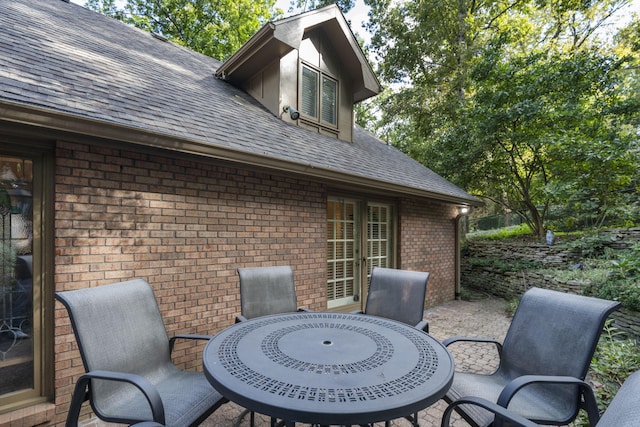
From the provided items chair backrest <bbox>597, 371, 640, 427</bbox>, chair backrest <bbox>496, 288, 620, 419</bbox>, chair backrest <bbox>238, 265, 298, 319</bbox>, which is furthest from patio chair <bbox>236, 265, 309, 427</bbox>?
chair backrest <bbox>597, 371, 640, 427</bbox>

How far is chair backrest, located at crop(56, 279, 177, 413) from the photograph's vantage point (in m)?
1.73

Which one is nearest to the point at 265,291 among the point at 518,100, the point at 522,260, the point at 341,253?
the point at 341,253

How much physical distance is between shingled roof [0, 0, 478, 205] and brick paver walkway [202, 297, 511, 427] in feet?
7.85

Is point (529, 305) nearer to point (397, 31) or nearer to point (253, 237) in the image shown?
point (253, 237)

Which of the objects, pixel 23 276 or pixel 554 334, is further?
pixel 23 276

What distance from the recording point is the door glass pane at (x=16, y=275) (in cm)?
229

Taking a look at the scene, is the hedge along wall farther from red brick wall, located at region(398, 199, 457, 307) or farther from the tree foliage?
red brick wall, located at region(398, 199, 457, 307)

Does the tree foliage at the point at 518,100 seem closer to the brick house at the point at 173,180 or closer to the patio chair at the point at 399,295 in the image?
the brick house at the point at 173,180

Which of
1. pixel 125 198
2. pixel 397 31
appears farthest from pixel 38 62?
pixel 397 31

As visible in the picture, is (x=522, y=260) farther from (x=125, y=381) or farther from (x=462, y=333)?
(x=125, y=381)

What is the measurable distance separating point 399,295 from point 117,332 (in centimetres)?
246

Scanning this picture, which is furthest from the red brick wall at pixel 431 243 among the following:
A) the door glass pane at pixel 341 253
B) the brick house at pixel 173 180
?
the door glass pane at pixel 341 253

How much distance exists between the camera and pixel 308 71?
5566 millimetres

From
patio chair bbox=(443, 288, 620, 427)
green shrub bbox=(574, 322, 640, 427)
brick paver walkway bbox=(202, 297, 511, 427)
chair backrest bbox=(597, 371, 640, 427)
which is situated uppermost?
chair backrest bbox=(597, 371, 640, 427)
